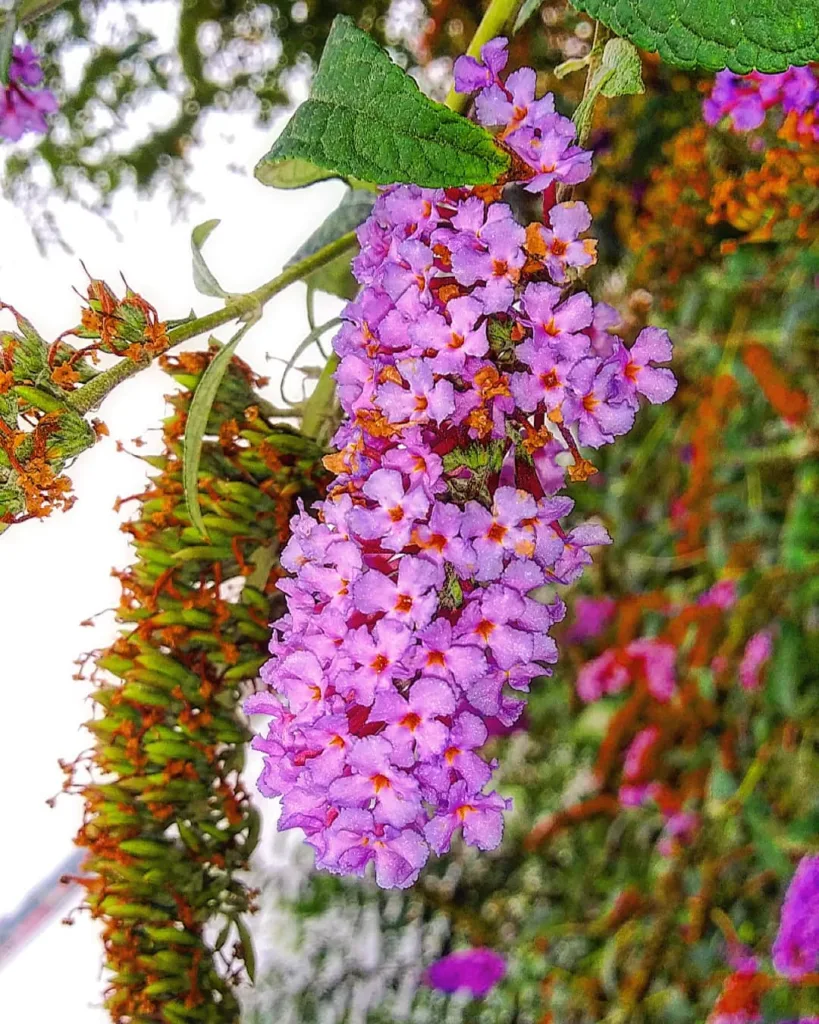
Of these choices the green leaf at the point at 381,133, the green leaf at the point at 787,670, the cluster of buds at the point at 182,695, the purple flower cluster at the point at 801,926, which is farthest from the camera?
the green leaf at the point at 787,670

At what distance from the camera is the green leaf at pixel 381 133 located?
0.25 metres

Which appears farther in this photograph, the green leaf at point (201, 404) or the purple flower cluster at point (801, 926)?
the purple flower cluster at point (801, 926)

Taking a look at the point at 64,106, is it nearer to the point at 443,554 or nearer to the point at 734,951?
the point at 443,554

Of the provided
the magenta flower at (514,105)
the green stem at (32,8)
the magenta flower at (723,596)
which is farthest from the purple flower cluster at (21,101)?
the magenta flower at (723,596)

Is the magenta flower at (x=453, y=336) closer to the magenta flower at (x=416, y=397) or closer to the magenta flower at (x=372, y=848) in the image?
the magenta flower at (x=416, y=397)

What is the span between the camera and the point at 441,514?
0.88 ft

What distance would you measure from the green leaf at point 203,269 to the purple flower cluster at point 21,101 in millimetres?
188

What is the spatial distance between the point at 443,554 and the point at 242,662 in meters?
0.15

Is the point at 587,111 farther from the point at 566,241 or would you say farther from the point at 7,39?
the point at 7,39

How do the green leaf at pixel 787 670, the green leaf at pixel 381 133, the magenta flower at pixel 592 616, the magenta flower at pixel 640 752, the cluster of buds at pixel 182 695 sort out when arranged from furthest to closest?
the magenta flower at pixel 592 616 < the magenta flower at pixel 640 752 < the green leaf at pixel 787 670 < the cluster of buds at pixel 182 695 < the green leaf at pixel 381 133

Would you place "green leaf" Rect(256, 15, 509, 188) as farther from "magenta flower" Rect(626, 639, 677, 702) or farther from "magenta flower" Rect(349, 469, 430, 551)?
"magenta flower" Rect(626, 639, 677, 702)

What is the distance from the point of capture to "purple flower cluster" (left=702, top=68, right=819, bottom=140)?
1.27ft

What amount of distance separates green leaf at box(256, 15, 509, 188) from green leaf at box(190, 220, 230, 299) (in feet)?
0.23

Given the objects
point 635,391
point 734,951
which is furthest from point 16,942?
point 635,391
